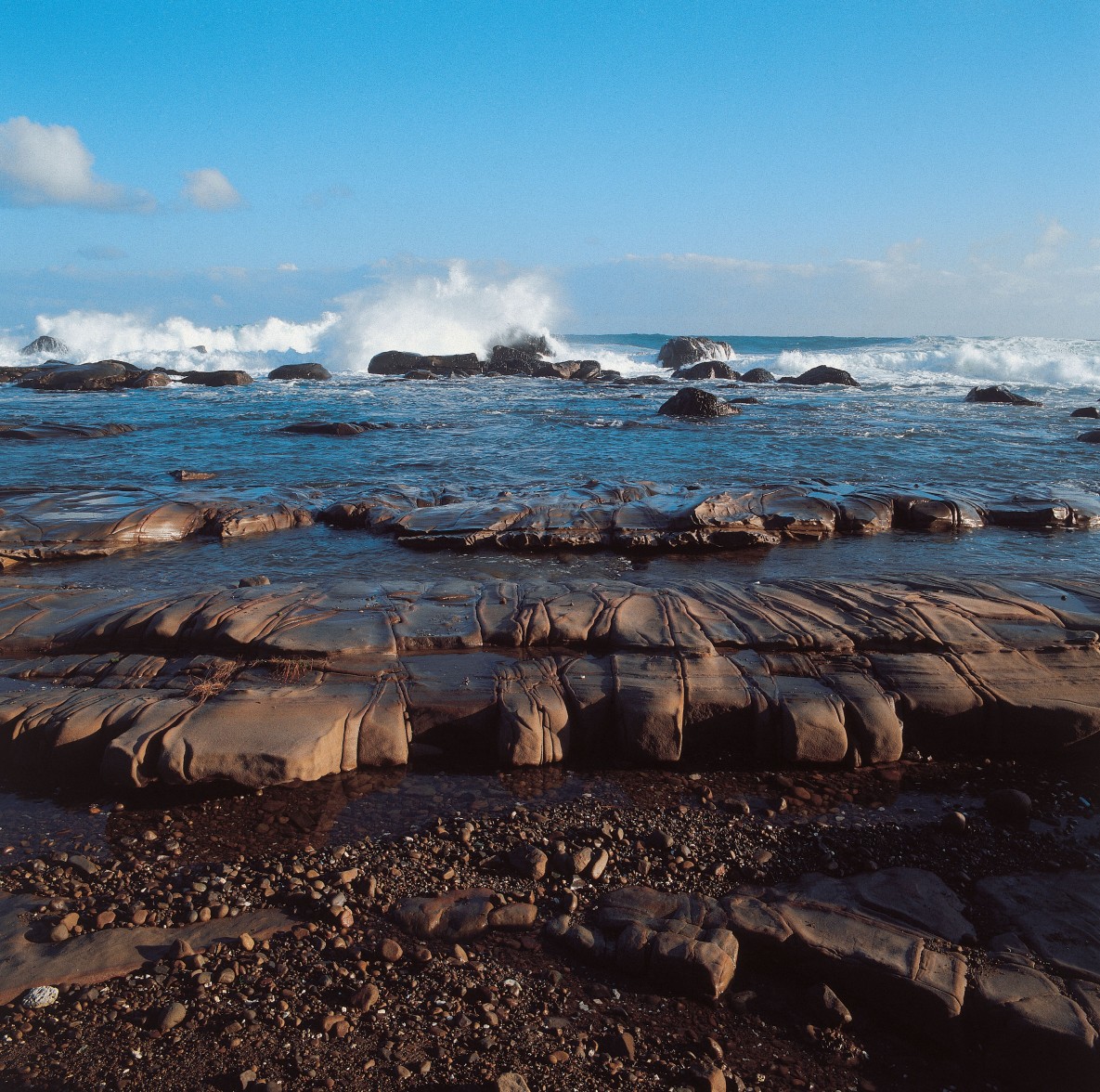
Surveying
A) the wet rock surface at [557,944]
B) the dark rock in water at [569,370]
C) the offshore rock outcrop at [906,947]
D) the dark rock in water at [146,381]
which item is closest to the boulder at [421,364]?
the dark rock in water at [569,370]

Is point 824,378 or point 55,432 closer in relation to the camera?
point 55,432

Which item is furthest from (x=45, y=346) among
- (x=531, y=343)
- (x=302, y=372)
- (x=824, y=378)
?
(x=824, y=378)

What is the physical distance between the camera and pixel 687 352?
48.2 m

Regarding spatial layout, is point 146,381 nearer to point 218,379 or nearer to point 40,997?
point 218,379

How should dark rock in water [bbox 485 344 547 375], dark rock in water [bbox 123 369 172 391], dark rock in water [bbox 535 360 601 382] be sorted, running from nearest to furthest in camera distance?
dark rock in water [bbox 123 369 172 391]
dark rock in water [bbox 535 360 601 382]
dark rock in water [bbox 485 344 547 375]

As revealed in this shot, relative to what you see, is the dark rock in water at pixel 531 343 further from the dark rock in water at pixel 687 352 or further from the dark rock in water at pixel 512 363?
the dark rock in water at pixel 687 352

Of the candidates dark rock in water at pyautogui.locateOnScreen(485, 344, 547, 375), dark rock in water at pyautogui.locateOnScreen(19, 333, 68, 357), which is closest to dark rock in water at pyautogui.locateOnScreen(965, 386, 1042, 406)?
dark rock in water at pyautogui.locateOnScreen(485, 344, 547, 375)

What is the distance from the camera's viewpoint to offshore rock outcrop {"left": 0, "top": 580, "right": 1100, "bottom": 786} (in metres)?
4.61

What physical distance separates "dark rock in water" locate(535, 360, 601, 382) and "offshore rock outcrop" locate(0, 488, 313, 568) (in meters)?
27.7

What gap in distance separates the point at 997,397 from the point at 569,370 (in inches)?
703

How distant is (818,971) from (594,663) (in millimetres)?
2423

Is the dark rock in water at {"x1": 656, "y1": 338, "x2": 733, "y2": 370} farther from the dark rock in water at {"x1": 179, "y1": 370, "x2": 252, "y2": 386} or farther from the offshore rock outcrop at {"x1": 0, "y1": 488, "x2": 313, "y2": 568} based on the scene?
the offshore rock outcrop at {"x1": 0, "y1": 488, "x2": 313, "y2": 568}

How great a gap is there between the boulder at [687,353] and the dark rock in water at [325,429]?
31.0m

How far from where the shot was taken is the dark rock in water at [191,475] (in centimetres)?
1291
